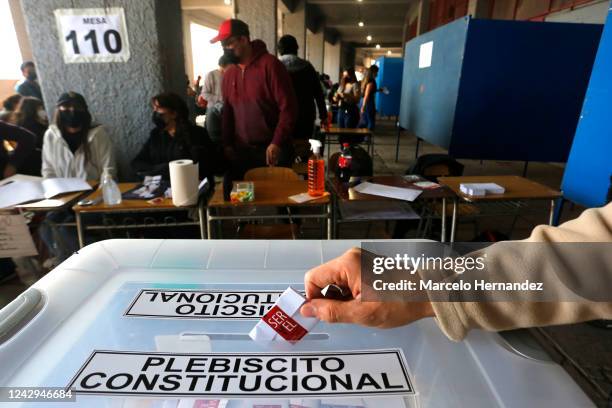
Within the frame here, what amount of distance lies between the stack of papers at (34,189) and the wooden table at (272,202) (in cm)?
74

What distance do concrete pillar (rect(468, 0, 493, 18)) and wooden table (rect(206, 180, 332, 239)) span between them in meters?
7.32

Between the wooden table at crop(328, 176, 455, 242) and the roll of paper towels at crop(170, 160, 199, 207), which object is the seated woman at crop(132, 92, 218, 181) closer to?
the roll of paper towels at crop(170, 160, 199, 207)

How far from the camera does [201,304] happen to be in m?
0.72

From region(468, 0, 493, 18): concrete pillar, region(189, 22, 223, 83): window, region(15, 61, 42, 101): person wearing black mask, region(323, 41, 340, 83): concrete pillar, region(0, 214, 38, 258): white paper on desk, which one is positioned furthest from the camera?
region(323, 41, 340, 83): concrete pillar

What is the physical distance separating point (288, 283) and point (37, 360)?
17.5 inches

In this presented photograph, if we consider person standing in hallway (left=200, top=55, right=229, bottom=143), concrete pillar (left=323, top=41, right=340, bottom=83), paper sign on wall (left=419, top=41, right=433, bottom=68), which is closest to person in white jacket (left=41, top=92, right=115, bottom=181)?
person standing in hallway (left=200, top=55, right=229, bottom=143)

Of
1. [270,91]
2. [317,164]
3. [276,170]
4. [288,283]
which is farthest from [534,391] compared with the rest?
[270,91]

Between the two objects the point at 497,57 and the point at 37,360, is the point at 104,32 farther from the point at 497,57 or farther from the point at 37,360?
the point at 497,57

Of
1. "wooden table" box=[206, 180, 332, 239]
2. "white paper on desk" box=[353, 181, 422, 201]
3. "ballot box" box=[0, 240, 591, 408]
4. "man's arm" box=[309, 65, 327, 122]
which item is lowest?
"wooden table" box=[206, 180, 332, 239]

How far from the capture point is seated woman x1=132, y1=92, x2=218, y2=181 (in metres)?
2.46

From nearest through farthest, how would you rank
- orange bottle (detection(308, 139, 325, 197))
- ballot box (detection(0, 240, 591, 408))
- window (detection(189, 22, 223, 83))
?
ballot box (detection(0, 240, 591, 408)) < orange bottle (detection(308, 139, 325, 197)) < window (detection(189, 22, 223, 83))

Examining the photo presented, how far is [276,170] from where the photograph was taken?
2520 millimetres

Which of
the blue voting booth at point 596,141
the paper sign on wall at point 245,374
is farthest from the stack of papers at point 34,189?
the blue voting booth at point 596,141

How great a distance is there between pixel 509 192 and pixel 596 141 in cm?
101
